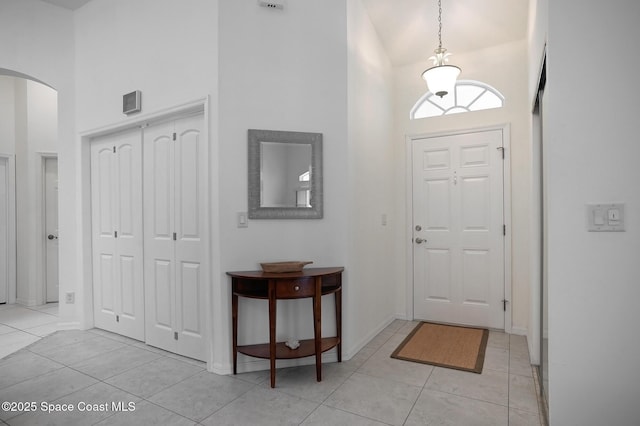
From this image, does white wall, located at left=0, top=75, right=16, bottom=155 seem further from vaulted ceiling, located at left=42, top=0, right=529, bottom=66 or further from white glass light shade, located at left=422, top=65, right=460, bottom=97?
white glass light shade, located at left=422, top=65, right=460, bottom=97

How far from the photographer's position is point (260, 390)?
2.45 m

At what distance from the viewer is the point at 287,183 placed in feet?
9.39

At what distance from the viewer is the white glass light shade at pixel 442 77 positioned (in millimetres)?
2930

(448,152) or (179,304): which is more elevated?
(448,152)

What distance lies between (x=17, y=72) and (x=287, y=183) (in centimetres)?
318

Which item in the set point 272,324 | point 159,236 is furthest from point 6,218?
point 272,324

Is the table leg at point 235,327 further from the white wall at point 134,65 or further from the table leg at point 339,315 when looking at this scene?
the table leg at point 339,315

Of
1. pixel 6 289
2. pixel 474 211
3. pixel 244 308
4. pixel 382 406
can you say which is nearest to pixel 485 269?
pixel 474 211

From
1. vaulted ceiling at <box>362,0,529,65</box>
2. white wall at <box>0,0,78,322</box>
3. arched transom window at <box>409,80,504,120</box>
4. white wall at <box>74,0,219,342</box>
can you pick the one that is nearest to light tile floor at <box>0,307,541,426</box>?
white wall at <box>74,0,219,342</box>

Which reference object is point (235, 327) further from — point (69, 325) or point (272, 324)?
point (69, 325)

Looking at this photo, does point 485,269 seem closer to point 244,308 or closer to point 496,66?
point 496,66

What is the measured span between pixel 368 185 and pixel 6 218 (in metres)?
4.81

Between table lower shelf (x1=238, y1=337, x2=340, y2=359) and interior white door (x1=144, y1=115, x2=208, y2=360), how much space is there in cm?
50

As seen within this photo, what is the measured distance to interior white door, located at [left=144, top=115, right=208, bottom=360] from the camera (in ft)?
9.60
